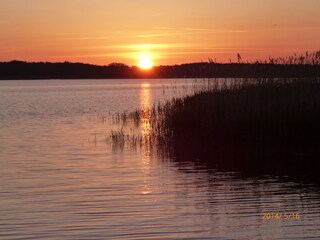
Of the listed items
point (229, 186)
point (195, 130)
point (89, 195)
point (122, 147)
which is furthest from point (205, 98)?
point (89, 195)

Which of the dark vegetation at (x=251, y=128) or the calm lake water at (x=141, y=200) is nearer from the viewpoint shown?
the calm lake water at (x=141, y=200)

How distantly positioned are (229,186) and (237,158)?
11.1 ft

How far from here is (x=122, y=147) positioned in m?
17.6
